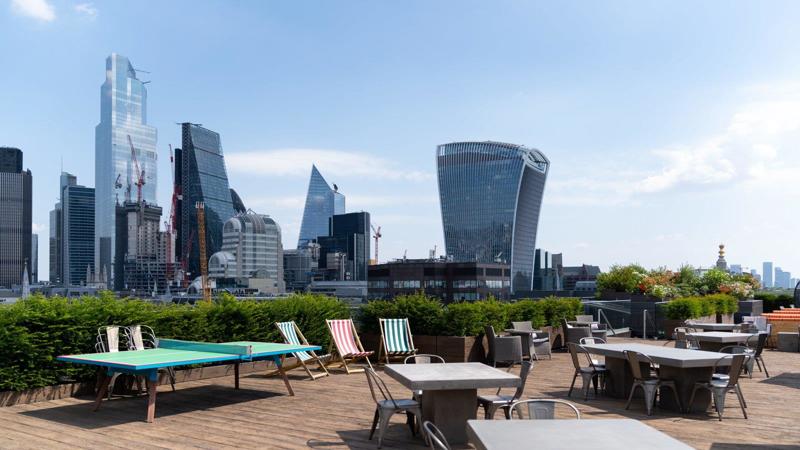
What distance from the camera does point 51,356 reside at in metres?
9.07

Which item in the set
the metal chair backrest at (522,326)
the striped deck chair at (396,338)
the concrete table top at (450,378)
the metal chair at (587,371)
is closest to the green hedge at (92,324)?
the striped deck chair at (396,338)

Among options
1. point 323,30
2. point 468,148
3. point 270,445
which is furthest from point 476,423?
point 468,148

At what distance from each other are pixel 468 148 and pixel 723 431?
17181 centimetres

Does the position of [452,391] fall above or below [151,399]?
above

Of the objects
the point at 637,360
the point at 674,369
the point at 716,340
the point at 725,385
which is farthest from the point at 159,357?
the point at 716,340

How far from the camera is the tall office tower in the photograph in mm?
170000

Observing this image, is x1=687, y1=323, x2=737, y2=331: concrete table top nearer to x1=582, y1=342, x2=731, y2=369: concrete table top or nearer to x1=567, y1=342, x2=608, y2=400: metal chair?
x1=582, y1=342, x2=731, y2=369: concrete table top

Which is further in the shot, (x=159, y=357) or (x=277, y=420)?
(x=159, y=357)

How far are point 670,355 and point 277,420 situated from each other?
4785 mm

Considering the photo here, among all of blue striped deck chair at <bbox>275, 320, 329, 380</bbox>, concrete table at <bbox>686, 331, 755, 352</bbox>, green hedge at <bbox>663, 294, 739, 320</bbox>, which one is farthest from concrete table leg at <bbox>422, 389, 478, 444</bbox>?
green hedge at <bbox>663, 294, 739, 320</bbox>

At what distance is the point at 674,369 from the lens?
27.9 ft

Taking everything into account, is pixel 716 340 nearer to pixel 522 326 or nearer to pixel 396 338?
pixel 522 326

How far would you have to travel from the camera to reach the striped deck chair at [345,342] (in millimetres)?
11477

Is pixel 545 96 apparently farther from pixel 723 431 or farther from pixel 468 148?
pixel 468 148
